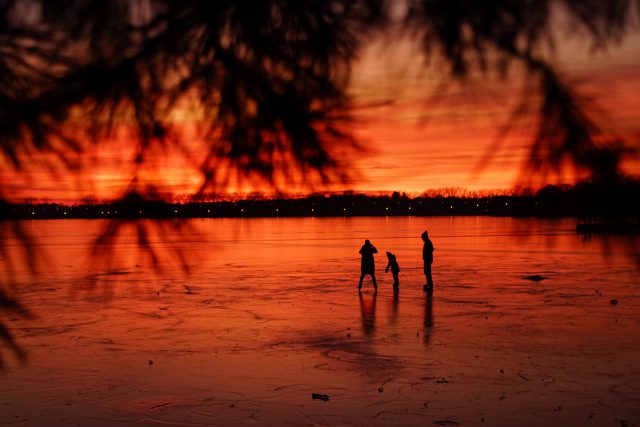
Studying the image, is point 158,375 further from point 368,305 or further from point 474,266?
point 474,266

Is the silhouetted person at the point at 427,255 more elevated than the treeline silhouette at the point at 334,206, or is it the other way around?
the treeline silhouette at the point at 334,206

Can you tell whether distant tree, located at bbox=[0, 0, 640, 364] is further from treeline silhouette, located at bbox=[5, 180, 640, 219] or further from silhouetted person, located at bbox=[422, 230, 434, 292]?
silhouetted person, located at bbox=[422, 230, 434, 292]

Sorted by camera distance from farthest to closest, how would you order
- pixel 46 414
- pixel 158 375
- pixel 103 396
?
pixel 158 375
pixel 103 396
pixel 46 414

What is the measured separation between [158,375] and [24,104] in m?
10.8

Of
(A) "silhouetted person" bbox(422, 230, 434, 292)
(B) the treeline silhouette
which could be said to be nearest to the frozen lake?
(B) the treeline silhouette

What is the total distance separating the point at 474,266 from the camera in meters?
33.2

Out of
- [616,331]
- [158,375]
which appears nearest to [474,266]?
[616,331]

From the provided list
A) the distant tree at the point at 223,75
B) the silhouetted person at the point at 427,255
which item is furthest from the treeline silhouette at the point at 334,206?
the silhouetted person at the point at 427,255

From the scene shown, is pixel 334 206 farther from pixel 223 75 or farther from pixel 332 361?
pixel 332 361

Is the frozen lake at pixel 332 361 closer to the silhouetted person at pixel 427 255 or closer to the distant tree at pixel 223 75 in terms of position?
the distant tree at pixel 223 75

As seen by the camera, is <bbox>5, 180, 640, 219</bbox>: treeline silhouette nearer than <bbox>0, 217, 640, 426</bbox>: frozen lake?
Yes

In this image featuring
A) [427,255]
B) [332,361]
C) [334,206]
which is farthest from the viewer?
[427,255]

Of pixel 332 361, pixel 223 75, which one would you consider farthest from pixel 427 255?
pixel 223 75

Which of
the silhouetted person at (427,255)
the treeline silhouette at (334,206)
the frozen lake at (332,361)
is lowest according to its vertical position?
the frozen lake at (332,361)
